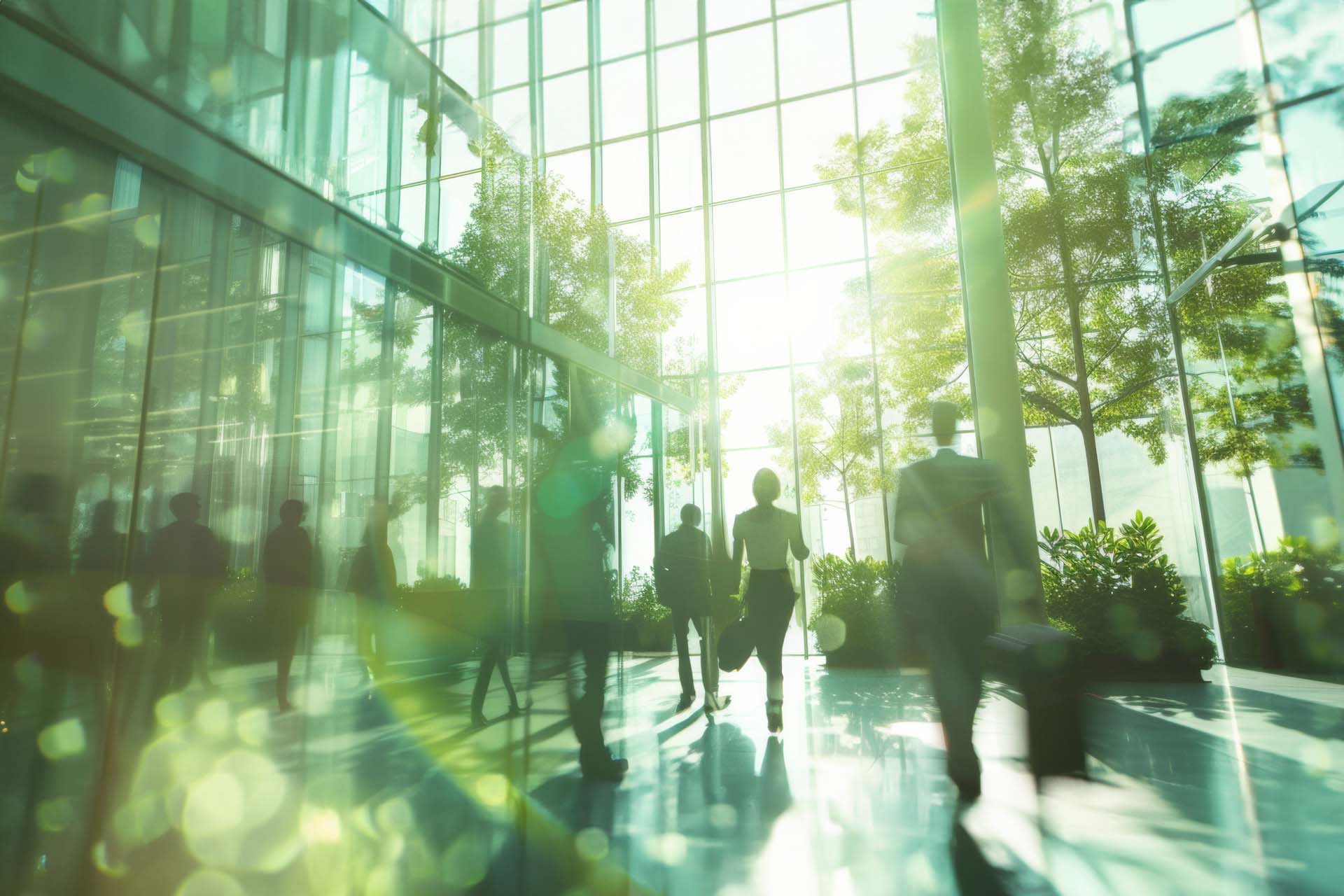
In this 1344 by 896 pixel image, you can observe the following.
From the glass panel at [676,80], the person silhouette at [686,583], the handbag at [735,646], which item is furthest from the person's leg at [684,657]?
the glass panel at [676,80]

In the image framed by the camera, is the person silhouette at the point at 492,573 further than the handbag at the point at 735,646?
No

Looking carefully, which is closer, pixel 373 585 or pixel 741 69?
pixel 373 585

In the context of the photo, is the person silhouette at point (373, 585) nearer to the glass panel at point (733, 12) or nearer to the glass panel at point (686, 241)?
the glass panel at point (686, 241)

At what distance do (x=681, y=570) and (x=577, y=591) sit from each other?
2.21 meters

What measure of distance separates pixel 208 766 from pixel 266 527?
0.89 metres

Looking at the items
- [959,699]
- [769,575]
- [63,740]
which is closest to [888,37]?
[769,575]

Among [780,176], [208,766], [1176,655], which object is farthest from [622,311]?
[780,176]

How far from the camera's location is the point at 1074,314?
36.6 feet

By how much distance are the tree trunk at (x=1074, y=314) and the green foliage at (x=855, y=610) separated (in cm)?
351

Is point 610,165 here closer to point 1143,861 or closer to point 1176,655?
point 1143,861

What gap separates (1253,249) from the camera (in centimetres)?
867

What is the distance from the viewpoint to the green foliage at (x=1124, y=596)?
7453 mm

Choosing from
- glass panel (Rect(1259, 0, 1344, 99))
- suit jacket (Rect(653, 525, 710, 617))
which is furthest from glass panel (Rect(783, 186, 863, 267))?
suit jacket (Rect(653, 525, 710, 617))

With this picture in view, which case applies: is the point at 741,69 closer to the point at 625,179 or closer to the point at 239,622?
the point at 625,179
